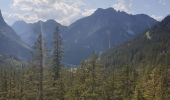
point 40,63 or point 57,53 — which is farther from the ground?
point 57,53

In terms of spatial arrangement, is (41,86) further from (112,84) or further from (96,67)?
(112,84)

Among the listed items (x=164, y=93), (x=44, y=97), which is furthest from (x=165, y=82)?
(x=44, y=97)

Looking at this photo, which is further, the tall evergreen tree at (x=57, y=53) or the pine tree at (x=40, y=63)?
the tall evergreen tree at (x=57, y=53)

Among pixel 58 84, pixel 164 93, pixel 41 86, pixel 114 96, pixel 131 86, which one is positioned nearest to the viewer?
pixel 41 86

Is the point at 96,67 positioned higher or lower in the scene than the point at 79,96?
higher

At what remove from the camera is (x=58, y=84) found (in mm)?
54219

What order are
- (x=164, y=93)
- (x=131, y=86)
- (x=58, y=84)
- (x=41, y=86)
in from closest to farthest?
(x=41, y=86)
(x=58, y=84)
(x=164, y=93)
(x=131, y=86)

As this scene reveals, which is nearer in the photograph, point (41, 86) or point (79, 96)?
point (41, 86)

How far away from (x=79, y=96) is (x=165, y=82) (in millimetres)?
13362

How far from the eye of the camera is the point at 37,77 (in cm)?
5047

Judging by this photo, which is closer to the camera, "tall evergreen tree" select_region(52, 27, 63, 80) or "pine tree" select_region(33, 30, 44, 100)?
"pine tree" select_region(33, 30, 44, 100)

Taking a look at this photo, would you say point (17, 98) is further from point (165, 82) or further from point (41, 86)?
point (165, 82)

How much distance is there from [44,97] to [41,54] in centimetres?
574

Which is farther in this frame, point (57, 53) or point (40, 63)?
point (57, 53)
